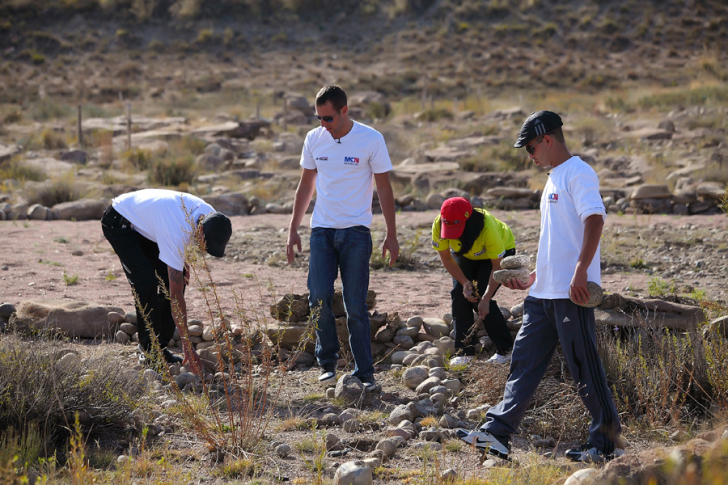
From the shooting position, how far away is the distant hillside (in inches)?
1590

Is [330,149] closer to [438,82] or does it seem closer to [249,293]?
[249,293]

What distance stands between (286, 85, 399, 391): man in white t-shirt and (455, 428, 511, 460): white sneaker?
119 cm

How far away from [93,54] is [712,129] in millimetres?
37790

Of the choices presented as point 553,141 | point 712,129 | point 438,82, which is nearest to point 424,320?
point 553,141

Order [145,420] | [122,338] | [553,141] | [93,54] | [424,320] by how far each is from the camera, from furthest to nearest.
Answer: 1. [93,54]
2. [424,320]
3. [122,338]
4. [145,420]
5. [553,141]

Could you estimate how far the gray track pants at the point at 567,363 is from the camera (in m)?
3.40

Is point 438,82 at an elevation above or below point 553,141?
above

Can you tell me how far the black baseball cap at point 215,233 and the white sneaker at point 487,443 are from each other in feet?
6.07

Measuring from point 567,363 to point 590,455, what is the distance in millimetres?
437

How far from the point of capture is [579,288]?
3.25 metres

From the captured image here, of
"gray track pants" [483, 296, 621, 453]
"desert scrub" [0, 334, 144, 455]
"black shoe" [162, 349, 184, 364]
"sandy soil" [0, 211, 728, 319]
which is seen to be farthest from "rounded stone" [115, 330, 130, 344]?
"gray track pants" [483, 296, 621, 453]

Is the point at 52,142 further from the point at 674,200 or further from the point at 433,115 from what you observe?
the point at 674,200

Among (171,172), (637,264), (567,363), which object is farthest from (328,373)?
(171,172)

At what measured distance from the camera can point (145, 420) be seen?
13.0 ft
